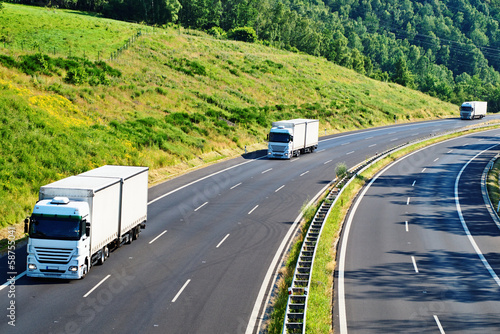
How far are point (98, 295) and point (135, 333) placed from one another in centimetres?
383

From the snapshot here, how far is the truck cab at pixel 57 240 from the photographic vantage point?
73.0 feet

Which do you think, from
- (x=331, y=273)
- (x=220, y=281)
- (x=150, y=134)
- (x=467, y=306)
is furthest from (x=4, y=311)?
(x=150, y=134)

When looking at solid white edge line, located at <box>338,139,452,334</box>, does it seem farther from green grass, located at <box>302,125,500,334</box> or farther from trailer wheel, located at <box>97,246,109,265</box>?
trailer wheel, located at <box>97,246,109,265</box>

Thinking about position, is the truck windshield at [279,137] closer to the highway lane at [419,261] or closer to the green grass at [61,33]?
the highway lane at [419,261]

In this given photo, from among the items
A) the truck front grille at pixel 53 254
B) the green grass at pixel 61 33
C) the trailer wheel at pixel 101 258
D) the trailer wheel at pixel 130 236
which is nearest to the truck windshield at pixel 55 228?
the truck front grille at pixel 53 254

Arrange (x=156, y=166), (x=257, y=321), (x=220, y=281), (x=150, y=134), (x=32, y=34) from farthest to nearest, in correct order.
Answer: (x=32, y=34) < (x=150, y=134) < (x=156, y=166) < (x=220, y=281) < (x=257, y=321)

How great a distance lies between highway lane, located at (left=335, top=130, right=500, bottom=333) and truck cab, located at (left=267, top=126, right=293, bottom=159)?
987 cm

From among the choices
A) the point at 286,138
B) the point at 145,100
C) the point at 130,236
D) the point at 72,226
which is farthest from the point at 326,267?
the point at 145,100

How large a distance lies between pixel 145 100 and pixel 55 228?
41571 millimetres

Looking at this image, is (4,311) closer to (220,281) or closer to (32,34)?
(220,281)

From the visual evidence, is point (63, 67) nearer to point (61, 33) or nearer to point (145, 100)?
point (145, 100)

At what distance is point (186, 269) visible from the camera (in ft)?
82.5

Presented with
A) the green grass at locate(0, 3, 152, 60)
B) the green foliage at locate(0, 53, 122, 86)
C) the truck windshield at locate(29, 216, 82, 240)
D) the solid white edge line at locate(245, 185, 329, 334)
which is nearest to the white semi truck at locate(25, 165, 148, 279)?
the truck windshield at locate(29, 216, 82, 240)

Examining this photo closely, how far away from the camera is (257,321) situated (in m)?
19.8
